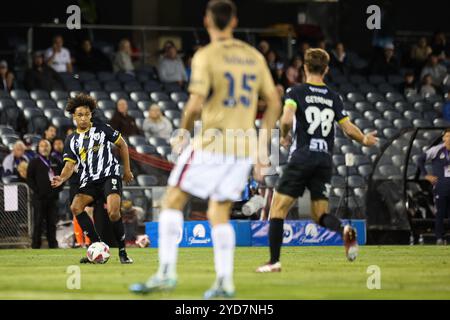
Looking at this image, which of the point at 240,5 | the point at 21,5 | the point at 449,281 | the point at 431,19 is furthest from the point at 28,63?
the point at 449,281

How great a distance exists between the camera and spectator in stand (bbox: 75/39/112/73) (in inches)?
1049

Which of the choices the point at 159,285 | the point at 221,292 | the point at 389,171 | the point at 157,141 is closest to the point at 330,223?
the point at 221,292

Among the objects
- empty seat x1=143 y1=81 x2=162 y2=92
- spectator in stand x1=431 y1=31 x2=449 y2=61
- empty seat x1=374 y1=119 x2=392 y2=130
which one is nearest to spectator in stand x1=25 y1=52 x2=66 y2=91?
empty seat x1=143 y1=81 x2=162 y2=92

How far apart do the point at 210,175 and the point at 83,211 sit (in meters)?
5.94

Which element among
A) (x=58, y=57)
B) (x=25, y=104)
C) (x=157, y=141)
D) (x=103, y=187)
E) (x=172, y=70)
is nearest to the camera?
(x=103, y=187)

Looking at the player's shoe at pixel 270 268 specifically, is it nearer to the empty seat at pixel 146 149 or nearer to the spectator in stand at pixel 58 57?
the empty seat at pixel 146 149

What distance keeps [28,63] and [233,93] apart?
1690 cm

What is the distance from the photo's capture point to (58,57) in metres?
25.6

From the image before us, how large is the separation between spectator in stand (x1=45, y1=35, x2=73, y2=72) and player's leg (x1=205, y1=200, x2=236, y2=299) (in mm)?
15937

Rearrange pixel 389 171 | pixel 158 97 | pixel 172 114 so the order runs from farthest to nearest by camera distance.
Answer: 1. pixel 158 97
2. pixel 172 114
3. pixel 389 171

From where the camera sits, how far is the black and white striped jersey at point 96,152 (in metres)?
15.0

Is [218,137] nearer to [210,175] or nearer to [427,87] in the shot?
[210,175]

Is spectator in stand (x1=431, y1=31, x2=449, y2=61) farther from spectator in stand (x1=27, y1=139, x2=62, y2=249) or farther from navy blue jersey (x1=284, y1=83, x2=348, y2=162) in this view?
navy blue jersey (x1=284, y1=83, x2=348, y2=162)

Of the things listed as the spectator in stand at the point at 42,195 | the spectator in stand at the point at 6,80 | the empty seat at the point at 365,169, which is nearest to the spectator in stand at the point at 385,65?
the empty seat at the point at 365,169
